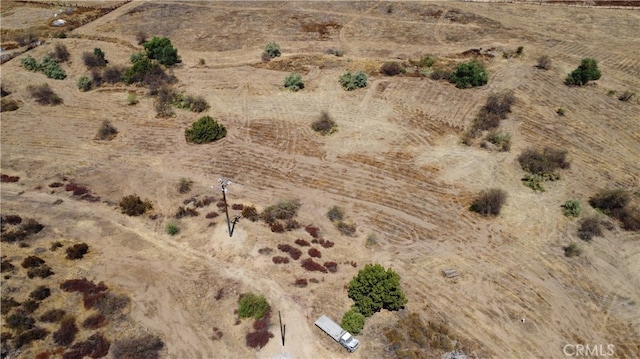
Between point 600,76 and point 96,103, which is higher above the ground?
point 600,76

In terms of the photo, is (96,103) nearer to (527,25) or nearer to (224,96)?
(224,96)

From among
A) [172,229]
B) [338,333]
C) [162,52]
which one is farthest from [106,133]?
[338,333]

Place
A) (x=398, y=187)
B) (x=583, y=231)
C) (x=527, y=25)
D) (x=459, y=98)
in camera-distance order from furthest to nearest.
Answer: (x=527, y=25) < (x=459, y=98) < (x=398, y=187) < (x=583, y=231)

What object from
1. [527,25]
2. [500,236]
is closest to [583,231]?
[500,236]

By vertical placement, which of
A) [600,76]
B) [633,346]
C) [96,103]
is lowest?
[633,346]

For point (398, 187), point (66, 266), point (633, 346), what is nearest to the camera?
point (633, 346)

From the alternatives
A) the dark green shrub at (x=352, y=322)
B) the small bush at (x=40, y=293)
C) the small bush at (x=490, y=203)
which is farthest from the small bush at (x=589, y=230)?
the small bush at (x=40, y=293)

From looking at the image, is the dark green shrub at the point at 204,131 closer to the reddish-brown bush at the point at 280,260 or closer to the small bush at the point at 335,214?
the small bush at the point at 335,214
